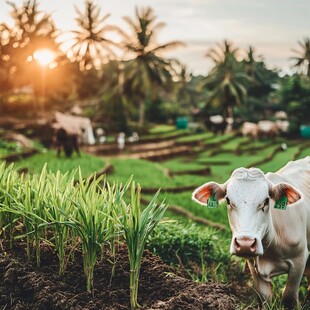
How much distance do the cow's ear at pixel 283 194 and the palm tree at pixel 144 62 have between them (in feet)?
91.3

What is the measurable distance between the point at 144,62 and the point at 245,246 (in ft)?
96.8

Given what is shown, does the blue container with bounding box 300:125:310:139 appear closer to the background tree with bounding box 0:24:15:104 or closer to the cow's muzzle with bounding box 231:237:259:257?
the background tree with bounding box 0:24:15:104

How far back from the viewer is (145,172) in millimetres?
14328

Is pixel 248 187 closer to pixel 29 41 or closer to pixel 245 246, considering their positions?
pixel 245 246

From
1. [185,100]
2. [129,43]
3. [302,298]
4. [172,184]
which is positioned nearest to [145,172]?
[172,184]

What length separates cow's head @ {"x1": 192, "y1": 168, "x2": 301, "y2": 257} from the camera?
3.14 metres

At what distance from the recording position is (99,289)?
2971mm

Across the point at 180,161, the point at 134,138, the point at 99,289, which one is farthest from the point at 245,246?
the point at 134,138

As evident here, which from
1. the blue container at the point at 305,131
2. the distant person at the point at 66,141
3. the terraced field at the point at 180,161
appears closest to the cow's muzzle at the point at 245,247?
the terraced field at the point at 180,161

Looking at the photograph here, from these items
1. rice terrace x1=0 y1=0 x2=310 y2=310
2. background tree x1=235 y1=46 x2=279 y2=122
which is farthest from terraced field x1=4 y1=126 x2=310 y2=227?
background tree x1=235 y1=46 x2=279 y2=122

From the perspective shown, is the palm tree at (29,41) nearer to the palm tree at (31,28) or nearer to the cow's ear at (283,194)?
the palm tree at (31,28)

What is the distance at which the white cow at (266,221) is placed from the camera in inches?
128

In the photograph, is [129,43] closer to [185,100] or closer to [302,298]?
[185,100]

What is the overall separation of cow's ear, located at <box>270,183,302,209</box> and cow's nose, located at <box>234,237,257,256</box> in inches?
18.0
